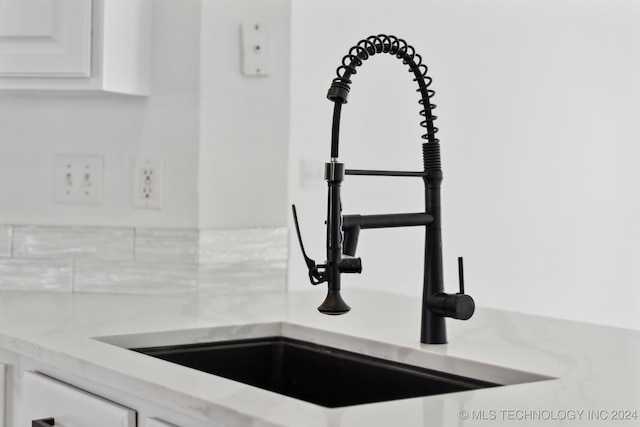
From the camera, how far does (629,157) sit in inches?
158

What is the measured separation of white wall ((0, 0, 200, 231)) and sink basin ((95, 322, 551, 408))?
1.77 ft

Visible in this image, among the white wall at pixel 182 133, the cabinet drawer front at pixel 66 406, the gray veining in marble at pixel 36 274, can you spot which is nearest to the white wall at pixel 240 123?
the white wall at pixel 182 133

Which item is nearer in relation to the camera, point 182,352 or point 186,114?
point 182,352

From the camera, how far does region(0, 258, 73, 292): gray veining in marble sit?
6.75 feet

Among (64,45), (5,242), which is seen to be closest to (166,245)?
(5,242)

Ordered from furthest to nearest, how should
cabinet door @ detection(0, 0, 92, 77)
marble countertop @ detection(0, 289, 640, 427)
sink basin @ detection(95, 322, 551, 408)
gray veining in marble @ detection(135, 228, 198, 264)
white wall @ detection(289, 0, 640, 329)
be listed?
white wall @ detection(289, 0, 640, 329) < gray veining in marble @ detection(135, 228, 198, 264) < cabinet door @ detection(0, 0, 92, 77) < sink basin @ detection(95, 322, 551, 408) < marble countertop @ detection(0, 289, 640, 427)

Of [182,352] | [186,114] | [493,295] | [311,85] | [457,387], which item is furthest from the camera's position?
[493,295]

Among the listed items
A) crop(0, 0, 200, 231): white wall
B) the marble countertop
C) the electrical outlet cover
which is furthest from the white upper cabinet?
the marble countertop

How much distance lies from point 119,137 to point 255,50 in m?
0.38

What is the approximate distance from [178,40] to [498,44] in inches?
78.3

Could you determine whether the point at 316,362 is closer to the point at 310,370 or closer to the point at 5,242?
the point at 310,370

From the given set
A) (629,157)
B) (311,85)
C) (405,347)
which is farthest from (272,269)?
(629,157)

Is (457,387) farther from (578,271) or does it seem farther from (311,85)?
(578,271)

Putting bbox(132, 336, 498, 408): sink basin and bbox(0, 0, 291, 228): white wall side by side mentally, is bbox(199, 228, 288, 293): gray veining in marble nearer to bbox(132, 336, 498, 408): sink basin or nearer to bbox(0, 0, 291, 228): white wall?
bbox(0, 0, 291, 228): white wall
